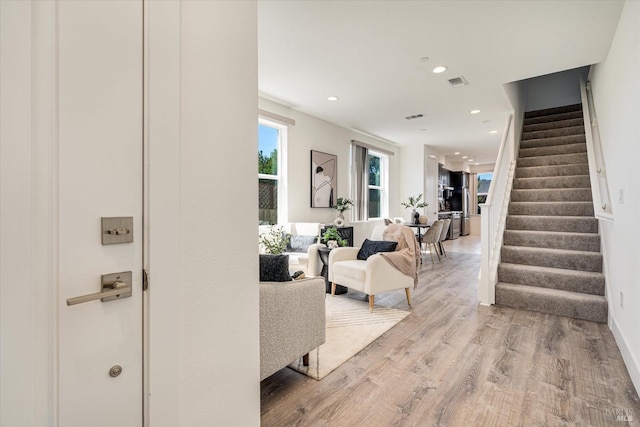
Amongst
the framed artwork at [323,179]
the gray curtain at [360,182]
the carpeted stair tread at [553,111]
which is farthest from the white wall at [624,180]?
the gray curtain at [360,182]

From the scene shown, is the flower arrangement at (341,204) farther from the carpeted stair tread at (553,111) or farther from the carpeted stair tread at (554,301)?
the carpeted stair tread at (553,111)

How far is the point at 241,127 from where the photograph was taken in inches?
42.9

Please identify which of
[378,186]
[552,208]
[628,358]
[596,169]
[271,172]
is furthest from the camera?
[378,186]

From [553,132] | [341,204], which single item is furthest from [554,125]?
[341,204]

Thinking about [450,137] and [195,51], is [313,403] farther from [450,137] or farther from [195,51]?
[450,137]

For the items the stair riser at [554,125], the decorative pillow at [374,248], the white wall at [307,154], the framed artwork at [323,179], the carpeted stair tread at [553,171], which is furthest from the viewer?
the stair riser at [554,125]

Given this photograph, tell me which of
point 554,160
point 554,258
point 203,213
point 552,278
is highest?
point 554,160

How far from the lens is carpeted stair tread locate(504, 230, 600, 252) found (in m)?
3.49

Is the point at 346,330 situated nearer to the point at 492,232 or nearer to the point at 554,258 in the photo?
the point at 492,232

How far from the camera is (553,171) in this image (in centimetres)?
470

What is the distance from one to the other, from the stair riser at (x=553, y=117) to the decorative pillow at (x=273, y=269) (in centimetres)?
655

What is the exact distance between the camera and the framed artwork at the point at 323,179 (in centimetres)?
543

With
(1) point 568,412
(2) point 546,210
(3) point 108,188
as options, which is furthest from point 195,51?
(2) point 546,210

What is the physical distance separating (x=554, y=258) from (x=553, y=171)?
1887 millimetres
